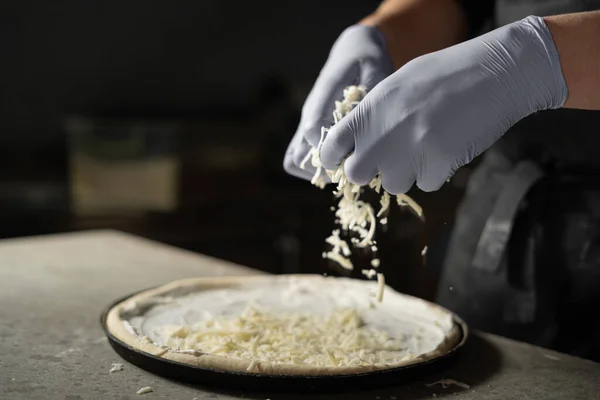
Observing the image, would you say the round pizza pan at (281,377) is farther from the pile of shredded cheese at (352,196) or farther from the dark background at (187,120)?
the dark background at (187,120)

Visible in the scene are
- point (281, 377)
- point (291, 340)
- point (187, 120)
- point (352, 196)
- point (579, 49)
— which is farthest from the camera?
point (187, 120)

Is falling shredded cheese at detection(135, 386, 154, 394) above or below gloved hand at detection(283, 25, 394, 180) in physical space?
below

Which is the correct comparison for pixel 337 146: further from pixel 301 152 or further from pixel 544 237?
pixel 544 237

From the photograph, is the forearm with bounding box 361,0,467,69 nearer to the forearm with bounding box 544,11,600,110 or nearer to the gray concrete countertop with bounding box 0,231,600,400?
the forearm with bounding box 544,11,600,110

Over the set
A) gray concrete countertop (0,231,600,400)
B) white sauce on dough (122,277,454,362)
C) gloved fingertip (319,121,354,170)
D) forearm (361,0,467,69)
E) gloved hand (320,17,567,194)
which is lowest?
gray concrete countertop (0,231,600,400)

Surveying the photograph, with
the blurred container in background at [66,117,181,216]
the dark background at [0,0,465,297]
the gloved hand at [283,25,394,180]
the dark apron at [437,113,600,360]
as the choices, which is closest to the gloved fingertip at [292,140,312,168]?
the gloved hand at [283,25,394,180]

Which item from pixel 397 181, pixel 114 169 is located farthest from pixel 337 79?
pixel 114 169

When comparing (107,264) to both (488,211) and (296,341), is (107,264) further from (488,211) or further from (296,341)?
(488,211)
